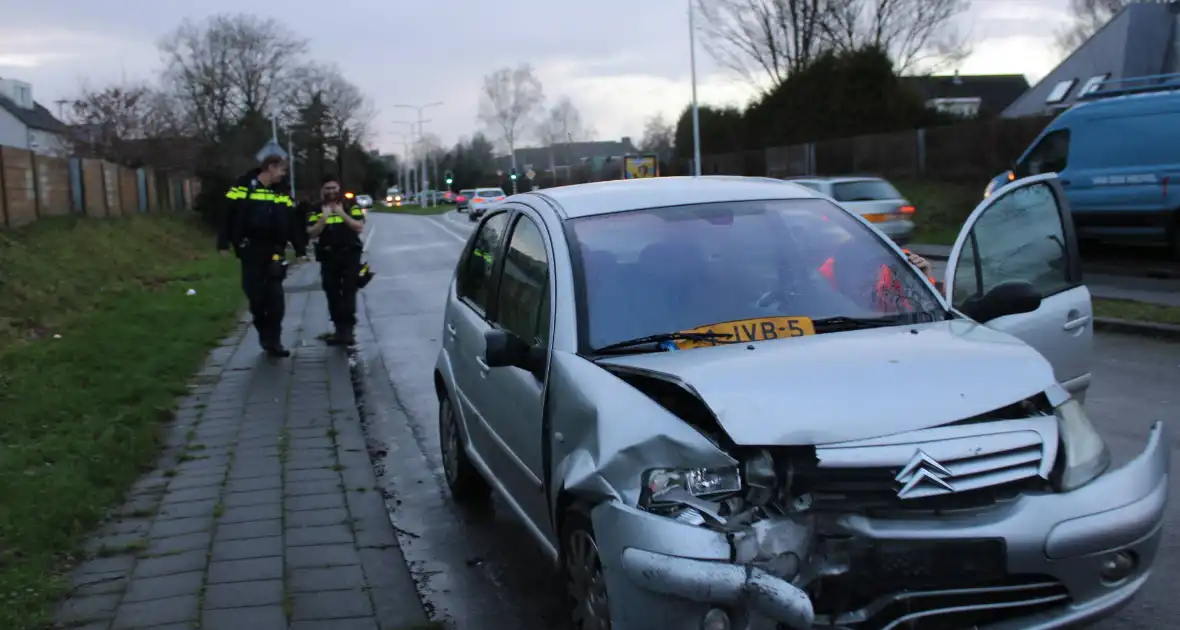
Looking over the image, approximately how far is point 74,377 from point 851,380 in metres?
7.54

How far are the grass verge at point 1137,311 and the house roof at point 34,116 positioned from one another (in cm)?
6735

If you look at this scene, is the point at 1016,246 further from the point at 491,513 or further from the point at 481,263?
the point at 491,513

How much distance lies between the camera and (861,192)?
1994 centimetres

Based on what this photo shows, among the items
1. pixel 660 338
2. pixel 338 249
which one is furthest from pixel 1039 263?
pixel 338 249

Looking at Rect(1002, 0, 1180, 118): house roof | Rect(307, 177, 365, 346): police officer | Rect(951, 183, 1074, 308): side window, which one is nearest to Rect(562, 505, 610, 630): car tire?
Rect(951, 183, 1074, 308): side window

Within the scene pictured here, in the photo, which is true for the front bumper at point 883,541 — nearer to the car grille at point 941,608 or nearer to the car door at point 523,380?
the car grille at point 941,608

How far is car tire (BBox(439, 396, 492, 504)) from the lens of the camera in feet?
19.5

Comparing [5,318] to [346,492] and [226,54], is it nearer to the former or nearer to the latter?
[346,492]

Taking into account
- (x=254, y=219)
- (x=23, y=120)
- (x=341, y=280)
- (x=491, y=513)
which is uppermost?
(x=23, y=120)

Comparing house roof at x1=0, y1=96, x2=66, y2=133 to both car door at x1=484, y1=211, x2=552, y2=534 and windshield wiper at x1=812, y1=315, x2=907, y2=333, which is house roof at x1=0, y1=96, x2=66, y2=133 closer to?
car door at x1=484, y1=211, x2=552, y2=534

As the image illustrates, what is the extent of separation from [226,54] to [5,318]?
68307mm

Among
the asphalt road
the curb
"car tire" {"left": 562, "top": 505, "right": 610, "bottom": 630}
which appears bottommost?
the asphalt road

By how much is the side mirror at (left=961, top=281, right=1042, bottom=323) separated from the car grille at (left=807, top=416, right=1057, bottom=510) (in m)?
1.44

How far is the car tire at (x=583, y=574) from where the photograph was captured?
356cm
